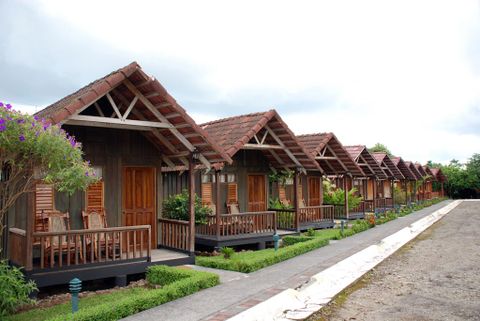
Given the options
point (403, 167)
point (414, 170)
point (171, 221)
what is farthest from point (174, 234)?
point (414, 170)

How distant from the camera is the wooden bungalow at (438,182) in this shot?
176 feet

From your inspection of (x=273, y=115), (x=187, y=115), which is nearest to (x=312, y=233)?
(x=273, y=115)

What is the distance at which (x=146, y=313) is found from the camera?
723 centimetres

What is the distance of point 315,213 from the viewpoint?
19922mm

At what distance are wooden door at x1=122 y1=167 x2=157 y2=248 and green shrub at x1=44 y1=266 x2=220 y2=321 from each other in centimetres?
264

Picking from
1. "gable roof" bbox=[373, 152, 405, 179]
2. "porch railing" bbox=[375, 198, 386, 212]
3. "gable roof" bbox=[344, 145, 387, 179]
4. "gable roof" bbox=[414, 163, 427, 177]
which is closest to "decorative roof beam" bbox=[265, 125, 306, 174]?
"gable roof" bbox=[344, 145, 387, 179]

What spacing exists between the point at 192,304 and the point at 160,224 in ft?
17.1

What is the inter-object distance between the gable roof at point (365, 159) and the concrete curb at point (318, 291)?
11.3 meters

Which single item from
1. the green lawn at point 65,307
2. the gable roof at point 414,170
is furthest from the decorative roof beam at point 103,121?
the gable roof at point 414,170

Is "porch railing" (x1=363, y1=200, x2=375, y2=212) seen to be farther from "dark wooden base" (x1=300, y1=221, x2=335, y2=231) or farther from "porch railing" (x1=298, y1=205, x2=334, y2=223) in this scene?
"dark wooden base" (x1=300, y1=221, x2=335, y2=231)

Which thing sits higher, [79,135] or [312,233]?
[79,135]

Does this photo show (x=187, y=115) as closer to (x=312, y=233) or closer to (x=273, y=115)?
(x=273, y=115)

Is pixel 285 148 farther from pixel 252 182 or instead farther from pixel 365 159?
pixel 365 159

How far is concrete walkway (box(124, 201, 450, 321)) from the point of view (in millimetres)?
7094
